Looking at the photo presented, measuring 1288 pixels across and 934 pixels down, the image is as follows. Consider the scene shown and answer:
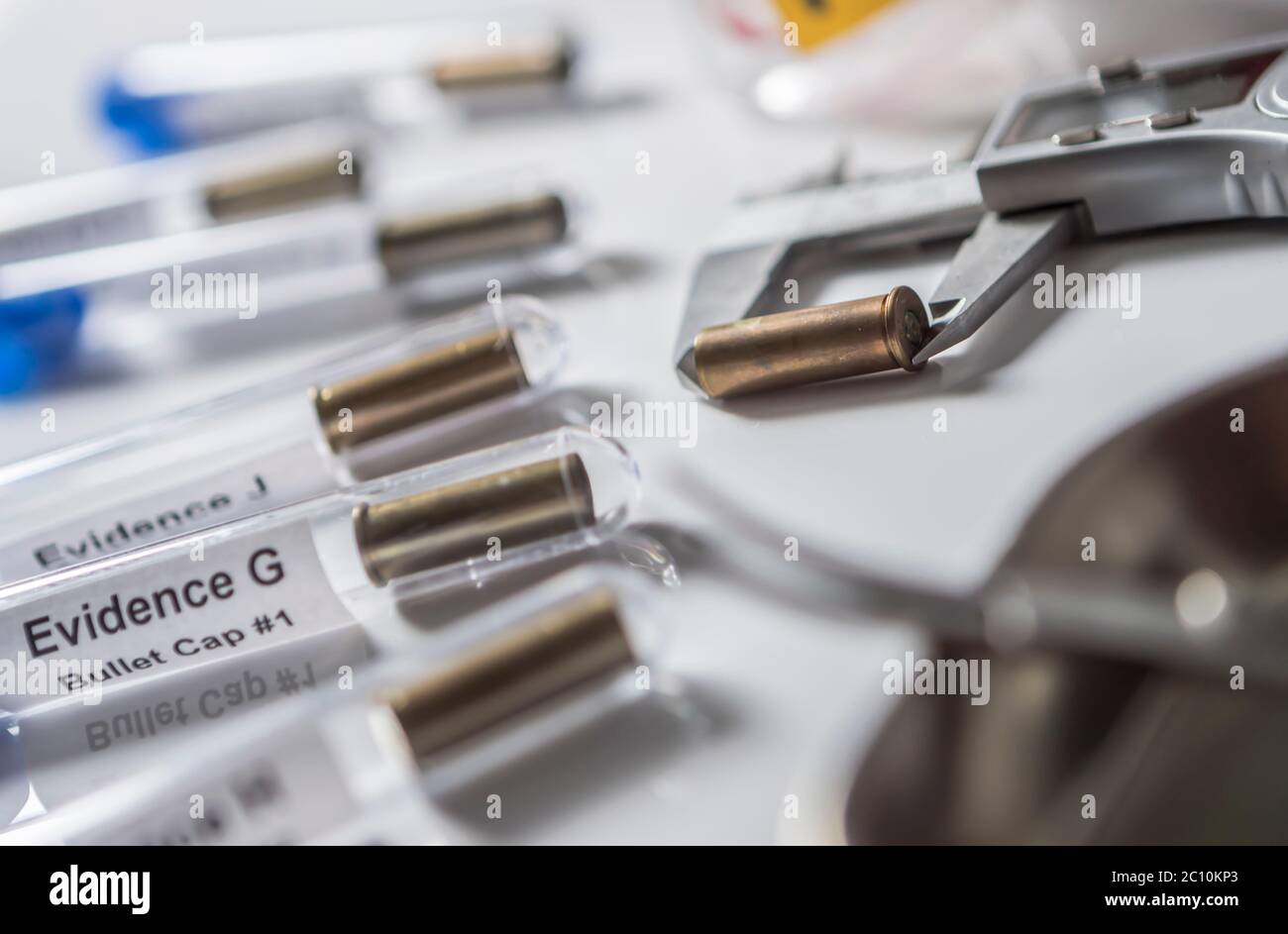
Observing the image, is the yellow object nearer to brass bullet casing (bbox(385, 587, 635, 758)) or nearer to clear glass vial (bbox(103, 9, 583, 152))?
clear glass vial (bbox(103, 9, 583, 152))

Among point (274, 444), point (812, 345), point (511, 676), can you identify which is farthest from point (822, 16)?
point (511, 676)

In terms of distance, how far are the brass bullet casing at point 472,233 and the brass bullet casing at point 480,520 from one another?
13.0 inches

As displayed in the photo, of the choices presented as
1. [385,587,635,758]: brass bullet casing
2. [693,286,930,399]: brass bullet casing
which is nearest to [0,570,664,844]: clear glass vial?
[385,587,635,758]: brass bullet casing

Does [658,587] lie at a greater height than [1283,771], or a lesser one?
greater

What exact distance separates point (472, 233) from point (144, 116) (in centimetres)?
51

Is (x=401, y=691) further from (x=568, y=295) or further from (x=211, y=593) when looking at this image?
(x=568, y=295)

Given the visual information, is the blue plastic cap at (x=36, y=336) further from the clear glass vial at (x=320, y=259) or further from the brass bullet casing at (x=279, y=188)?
the brass bullet casing at (x=279, y=188)

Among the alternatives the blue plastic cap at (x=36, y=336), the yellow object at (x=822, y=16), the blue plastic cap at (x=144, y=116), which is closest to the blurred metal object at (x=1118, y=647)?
the yellow object at (x=822, y=16)

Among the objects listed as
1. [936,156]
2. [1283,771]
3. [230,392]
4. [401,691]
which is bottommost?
[1283,771]

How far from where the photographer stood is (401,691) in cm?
60

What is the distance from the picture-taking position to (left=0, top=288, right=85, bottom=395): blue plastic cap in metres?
0.97

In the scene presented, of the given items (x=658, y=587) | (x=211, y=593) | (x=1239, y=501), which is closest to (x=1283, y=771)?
(x=1239, y=501)
